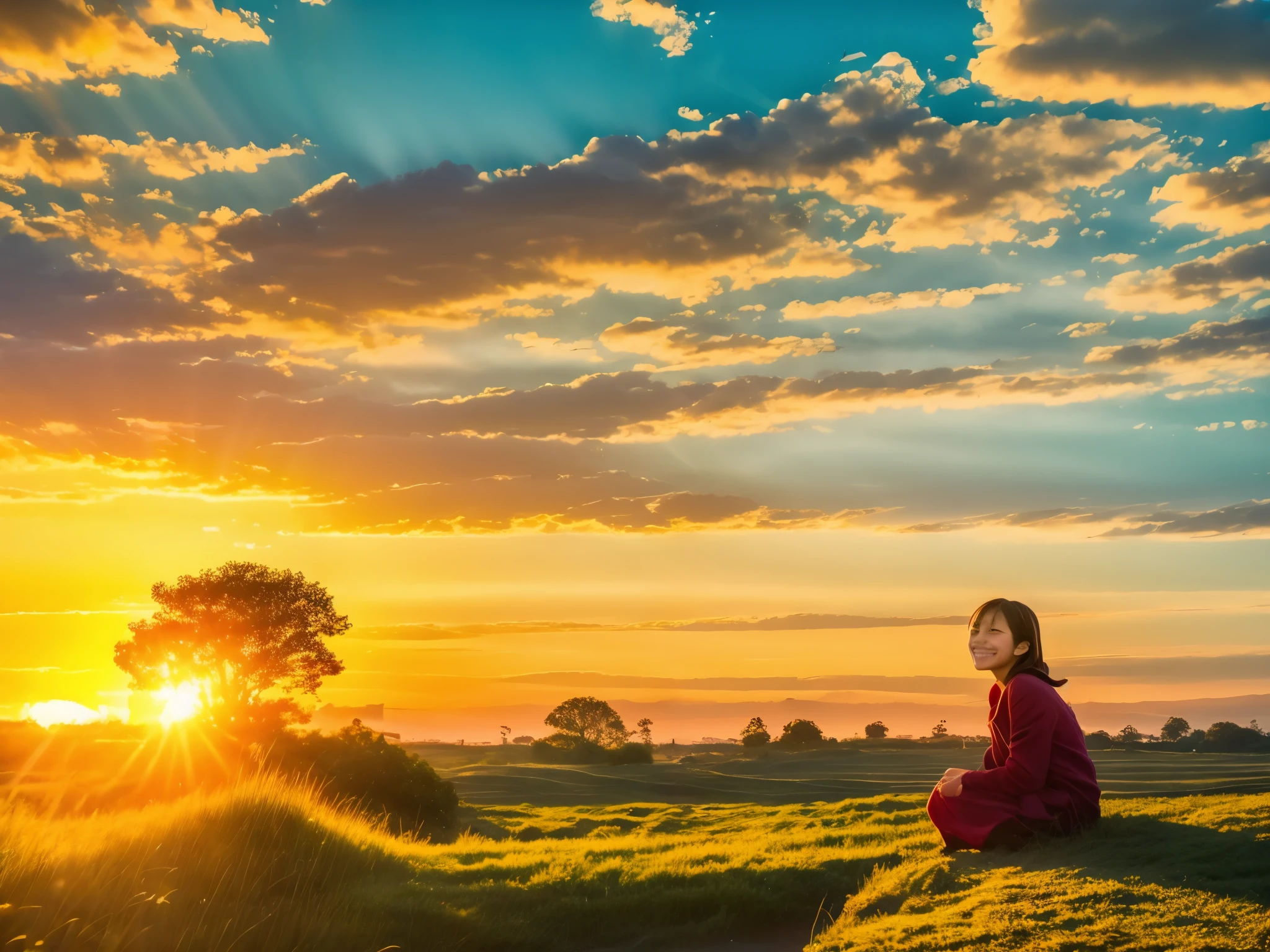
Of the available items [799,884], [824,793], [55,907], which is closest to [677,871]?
[799,884]

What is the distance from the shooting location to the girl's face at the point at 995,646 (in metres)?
10.5

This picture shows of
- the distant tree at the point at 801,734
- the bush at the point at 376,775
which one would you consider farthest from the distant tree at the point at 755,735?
the bush at the point at 376,775

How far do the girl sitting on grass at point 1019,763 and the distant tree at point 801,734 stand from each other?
230 feet

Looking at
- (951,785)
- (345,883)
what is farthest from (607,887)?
(951,785)

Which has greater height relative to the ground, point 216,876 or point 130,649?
point 130,649

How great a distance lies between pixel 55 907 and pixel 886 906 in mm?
8287

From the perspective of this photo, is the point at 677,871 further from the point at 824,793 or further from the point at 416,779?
the point at 824,793

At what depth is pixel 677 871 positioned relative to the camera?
13938 millimetres

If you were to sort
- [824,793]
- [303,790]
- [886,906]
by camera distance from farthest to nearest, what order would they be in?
[824,793], [303,790], [886,906]

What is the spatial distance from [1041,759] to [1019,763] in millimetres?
227

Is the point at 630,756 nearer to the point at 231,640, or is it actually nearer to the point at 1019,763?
the point at 231,640

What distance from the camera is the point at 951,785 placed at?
34.2ft

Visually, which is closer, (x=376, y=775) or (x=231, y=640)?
(x=376, y=775)

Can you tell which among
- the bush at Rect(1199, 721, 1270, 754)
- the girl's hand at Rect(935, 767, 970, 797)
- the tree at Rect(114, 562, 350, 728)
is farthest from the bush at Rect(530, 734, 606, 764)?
the girl's hand at Rect(935, 767, 970, 797)
